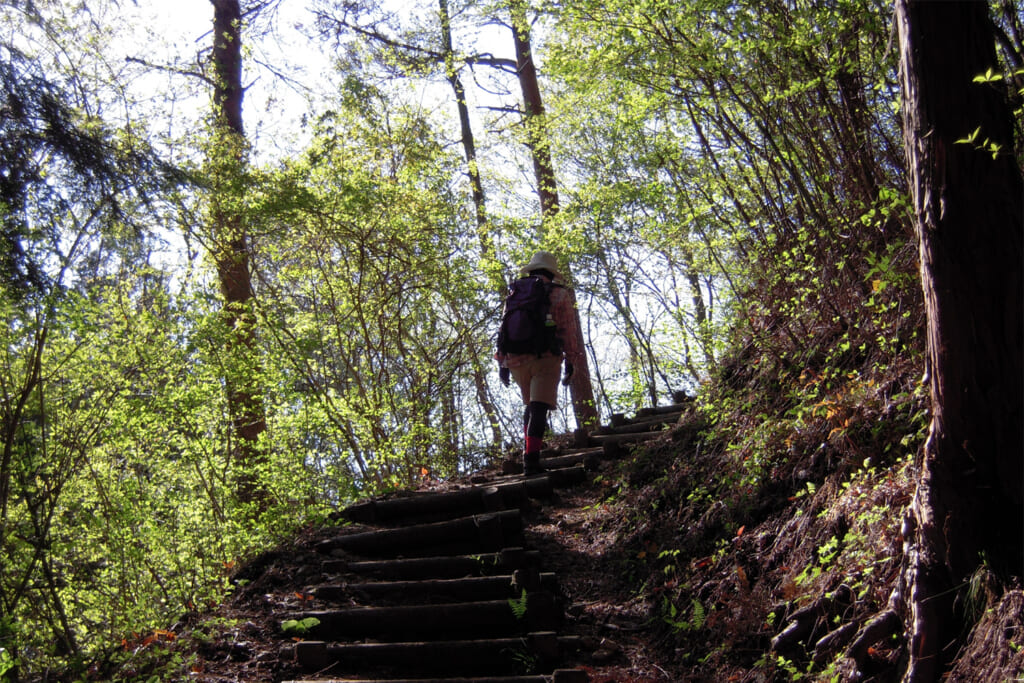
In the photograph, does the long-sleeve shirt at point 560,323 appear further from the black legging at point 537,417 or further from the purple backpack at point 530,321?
the black legging at point 537,417

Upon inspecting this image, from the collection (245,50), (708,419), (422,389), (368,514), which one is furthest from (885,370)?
(245,50)

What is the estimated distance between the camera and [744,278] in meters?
6.28

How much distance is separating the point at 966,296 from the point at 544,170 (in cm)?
1132

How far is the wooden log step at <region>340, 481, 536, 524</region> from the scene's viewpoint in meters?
5.81

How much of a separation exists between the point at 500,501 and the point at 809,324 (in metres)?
2.67

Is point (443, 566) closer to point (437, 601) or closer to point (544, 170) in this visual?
point (437, 601)

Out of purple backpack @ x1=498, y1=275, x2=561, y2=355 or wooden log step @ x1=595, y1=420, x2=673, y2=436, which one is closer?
purple backpack @ x1=498, y1=275, x2=561, y2=355

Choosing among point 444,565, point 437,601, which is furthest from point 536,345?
point 437,601

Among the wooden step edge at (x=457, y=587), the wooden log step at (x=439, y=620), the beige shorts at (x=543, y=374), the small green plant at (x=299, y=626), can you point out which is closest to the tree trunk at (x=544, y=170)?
the beige shorts at (x=543, y=374)

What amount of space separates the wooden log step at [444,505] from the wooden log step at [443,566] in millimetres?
776

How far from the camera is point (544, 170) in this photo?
13.6 meters

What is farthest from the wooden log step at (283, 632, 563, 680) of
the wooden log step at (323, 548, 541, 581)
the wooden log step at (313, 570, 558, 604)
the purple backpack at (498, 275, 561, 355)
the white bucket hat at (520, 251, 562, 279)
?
the white bucket hat at (520, 251, 562, 279)

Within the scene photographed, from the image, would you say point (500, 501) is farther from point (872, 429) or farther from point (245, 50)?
point (245, 50)

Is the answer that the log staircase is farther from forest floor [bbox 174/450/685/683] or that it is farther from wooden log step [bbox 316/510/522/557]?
forest floor [bbox 174/450/685/683]
